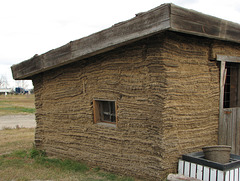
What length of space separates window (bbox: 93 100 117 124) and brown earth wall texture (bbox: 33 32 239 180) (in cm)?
13

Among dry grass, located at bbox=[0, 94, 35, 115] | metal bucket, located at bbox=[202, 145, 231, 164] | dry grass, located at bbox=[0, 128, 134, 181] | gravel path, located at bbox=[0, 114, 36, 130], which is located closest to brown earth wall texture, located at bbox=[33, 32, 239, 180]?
dry grass, located at bbox=[0, 128, 134, 181]

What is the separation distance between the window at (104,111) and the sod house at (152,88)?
0.07 feet

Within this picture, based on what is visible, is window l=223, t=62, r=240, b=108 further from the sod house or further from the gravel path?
the gravel path

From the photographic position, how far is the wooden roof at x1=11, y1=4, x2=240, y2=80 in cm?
346

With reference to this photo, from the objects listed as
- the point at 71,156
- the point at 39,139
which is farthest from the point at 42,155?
the point at 71,156

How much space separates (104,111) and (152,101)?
1538 millimetres

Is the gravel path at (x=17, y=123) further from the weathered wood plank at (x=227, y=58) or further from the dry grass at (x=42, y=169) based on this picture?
the weathered wood plank at (x=227, y=58)

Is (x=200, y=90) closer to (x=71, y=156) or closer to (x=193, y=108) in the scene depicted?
(x=193, y=108)

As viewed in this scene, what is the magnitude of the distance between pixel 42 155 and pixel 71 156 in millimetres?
1135

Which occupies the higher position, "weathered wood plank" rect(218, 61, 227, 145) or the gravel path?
"weathered wood plank" rect(218, 61, 227, 145)

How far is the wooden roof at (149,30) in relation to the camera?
3.46 m

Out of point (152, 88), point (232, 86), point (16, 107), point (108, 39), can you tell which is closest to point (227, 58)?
point (232, 86)

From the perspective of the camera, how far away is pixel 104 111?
549cm

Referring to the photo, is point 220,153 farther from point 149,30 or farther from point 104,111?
point 104,111
